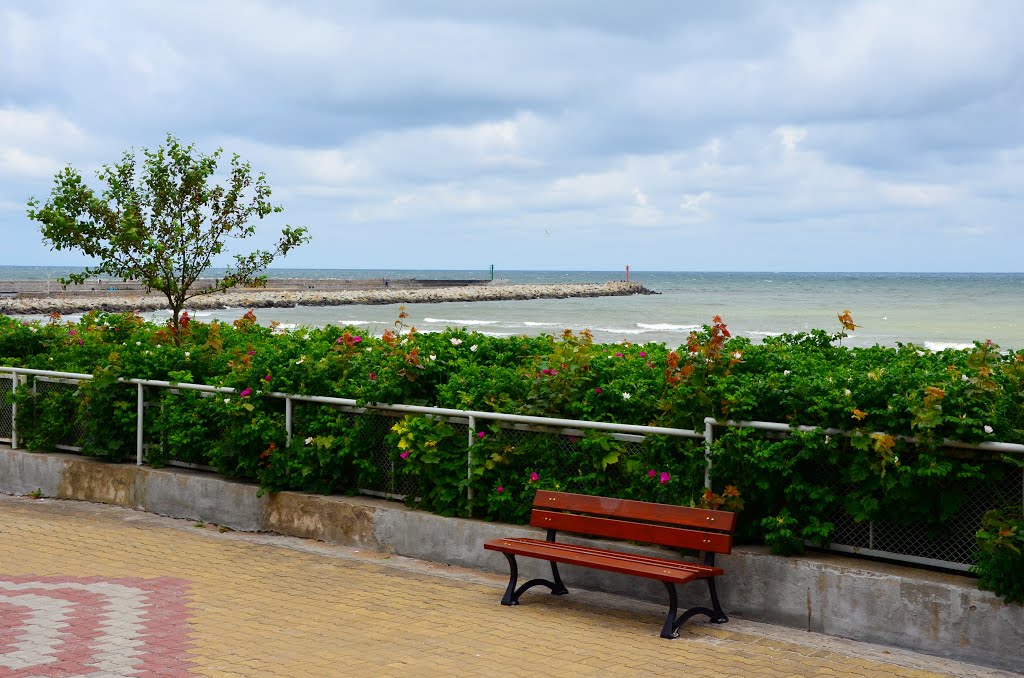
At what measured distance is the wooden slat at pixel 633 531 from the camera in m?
6.52

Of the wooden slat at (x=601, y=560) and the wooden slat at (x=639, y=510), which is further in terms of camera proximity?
the wooden slat at (x=639, y=510)

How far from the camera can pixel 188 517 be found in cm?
Result: 972

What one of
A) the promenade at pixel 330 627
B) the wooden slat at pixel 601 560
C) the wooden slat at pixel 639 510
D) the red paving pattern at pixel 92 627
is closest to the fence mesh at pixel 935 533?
the promenade at pixel 330 627

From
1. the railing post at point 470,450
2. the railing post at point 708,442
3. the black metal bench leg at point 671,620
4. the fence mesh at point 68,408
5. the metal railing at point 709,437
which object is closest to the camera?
the metal railing at point 709,437

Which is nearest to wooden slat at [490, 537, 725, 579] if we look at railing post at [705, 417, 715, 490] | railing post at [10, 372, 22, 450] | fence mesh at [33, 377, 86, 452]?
railing post at [705, 417, 715, 490]

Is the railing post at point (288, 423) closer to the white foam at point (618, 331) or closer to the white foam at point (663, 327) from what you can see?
the white foam at point (618, 331)

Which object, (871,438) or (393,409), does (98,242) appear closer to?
(393,409)

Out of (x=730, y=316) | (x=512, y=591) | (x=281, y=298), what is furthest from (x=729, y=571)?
(x=281, y=298)

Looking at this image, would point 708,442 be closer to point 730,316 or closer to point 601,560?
point 601,560

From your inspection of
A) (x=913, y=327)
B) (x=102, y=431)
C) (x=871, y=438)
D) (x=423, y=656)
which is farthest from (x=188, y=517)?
(x=913, y=327)

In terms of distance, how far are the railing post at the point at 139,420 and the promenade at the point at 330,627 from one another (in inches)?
64.9

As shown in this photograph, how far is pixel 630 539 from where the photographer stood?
693 cm

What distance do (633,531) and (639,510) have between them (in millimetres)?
138

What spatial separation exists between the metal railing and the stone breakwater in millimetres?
58690
